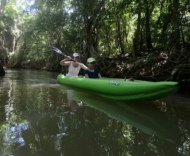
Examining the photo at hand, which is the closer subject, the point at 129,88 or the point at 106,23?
the point at 129,88

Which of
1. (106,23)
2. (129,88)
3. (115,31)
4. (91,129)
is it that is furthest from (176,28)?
(115,31)

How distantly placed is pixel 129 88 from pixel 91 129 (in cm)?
198

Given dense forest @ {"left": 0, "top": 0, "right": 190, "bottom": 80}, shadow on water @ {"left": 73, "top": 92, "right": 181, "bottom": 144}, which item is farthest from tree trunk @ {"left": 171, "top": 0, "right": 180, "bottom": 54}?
shadow on water @ {"left": 73, "top": 92, "right": 181, "bottom": 144}

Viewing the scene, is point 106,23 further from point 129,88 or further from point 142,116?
point 142,116

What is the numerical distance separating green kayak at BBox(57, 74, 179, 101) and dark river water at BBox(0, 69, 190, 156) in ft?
0.90

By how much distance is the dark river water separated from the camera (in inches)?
105

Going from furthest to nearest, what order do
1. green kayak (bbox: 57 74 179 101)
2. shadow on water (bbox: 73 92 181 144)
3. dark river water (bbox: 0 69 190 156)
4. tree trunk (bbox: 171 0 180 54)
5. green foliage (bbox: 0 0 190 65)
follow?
green foliage (bbox: 0 0 190 65) → tree trunk (bbox: 171 0 180 54) → green kayak (bbox: 57 74 179 101) → shadow on water (bbox: 73 92 181 144) → dark river water (bbox: 0 69 190 156)

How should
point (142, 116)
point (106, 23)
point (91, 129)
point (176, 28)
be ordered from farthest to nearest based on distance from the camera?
point (106, 23) → point (176, 28) → point (142, 116) → point (91, 129)

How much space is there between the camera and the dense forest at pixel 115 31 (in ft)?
28.9

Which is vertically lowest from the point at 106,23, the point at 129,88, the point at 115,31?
the point at 129,88

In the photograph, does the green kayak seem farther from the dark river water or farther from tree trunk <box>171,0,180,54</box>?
tree trunk <box>171,0,180,54</box>

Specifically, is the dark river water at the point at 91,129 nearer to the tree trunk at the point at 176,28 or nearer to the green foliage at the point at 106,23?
the tree trunk at the point at 176,28

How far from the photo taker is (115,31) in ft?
55.9

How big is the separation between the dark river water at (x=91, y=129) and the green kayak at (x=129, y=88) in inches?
10.9
